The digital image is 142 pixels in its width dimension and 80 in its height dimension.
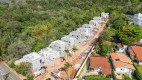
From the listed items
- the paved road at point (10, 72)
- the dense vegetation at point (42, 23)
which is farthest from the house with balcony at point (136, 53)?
the paved road at point (10, 72)

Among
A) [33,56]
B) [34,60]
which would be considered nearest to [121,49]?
[34,60]

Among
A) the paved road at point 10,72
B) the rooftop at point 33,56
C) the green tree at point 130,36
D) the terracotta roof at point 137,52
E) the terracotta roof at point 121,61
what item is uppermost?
the green tree at point 130,36

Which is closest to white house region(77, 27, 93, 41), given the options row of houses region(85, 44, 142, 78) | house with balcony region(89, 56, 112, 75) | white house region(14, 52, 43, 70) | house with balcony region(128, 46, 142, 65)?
row of houses region(85, 44, 142, 78)

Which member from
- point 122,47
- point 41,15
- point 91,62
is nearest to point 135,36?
point 122,47

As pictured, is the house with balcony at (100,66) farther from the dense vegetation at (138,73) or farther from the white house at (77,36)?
the white house at (77,36)

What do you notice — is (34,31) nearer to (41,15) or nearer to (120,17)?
(41,15)

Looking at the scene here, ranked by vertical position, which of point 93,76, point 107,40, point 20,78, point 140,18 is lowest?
point 20,78

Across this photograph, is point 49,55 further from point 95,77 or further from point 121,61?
point 121,61
